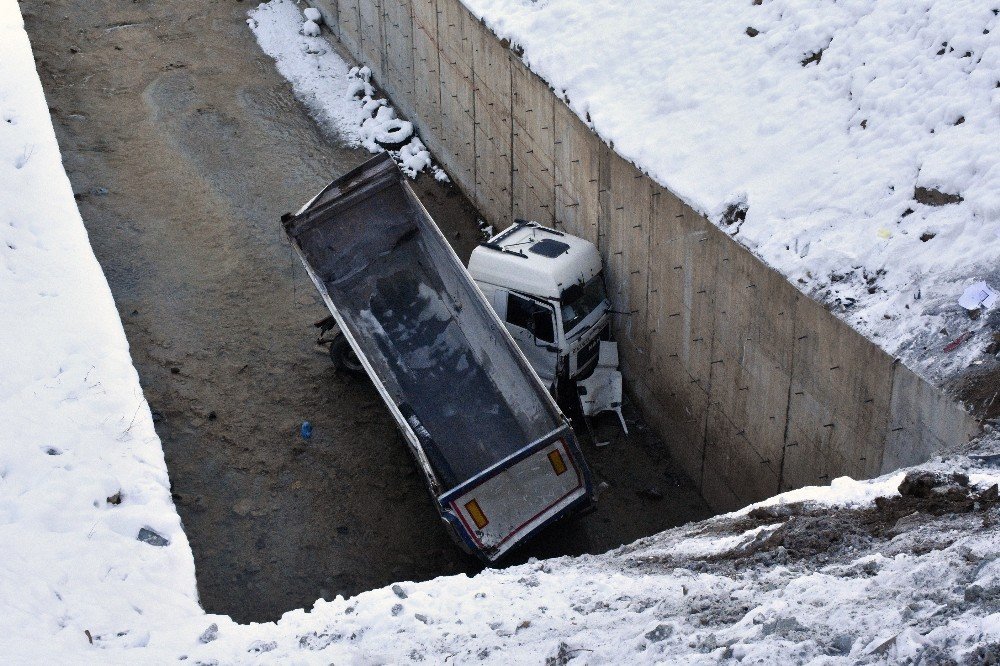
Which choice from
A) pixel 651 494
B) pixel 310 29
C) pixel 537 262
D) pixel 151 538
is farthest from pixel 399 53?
pixel 151 538

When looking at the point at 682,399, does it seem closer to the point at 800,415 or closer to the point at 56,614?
the point at 800,415

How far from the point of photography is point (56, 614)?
278 inches

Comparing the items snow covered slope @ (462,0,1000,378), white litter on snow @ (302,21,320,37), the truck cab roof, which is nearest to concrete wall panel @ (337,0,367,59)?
white litter on snow @ (302,21,320,37)

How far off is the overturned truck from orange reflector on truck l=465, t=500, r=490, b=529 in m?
0.01

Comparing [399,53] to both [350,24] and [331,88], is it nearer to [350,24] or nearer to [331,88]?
[331,88]

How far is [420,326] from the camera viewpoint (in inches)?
517

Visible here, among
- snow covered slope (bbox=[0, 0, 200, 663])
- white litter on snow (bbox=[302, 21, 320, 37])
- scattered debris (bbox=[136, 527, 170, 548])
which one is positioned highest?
white litter on snow (bbox=[302, 21, 320, 37])

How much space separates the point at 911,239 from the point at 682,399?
341cm

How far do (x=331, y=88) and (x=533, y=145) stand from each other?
698cm

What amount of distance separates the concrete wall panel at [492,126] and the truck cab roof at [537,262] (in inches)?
111

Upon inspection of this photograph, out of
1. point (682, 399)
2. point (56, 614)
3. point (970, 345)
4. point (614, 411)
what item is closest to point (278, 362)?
point (614, 411)

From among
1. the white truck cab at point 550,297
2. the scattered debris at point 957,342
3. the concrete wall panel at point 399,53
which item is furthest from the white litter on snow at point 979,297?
the concrete wall panel at point 399,53

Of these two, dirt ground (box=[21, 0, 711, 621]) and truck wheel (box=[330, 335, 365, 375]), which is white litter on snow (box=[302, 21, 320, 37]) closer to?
dirt ground (box=[21, 0, 711, 621])

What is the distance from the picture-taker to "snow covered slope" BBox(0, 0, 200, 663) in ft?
23.5
